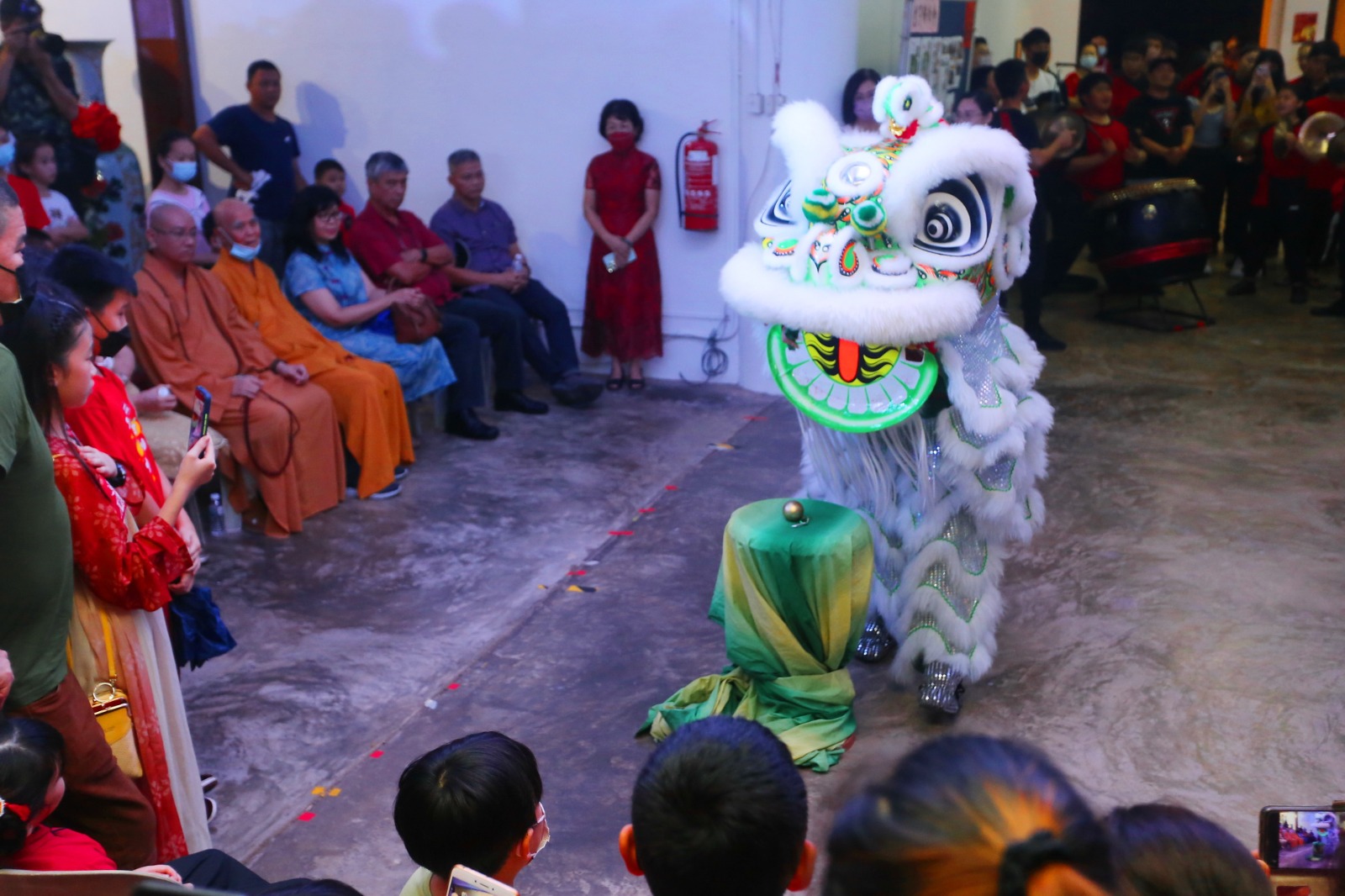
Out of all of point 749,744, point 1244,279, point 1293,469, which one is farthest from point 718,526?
point 1244,279

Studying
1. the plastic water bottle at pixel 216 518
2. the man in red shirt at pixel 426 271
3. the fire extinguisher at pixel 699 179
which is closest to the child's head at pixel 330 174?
the man in red shirt at pixel 426 271

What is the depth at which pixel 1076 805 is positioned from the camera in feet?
3.56

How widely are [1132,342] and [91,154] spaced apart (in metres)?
5.77

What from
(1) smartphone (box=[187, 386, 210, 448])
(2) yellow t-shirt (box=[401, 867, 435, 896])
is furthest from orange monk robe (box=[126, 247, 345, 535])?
(2) yellow t-shirt (box=[401, 867, 435, 896])

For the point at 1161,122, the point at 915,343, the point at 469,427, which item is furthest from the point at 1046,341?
the point at 915,343

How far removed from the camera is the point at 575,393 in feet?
21.1

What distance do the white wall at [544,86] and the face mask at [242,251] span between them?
1.96m

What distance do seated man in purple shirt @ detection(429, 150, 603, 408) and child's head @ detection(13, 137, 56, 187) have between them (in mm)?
1816

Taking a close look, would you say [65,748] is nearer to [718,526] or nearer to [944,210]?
[944,210]

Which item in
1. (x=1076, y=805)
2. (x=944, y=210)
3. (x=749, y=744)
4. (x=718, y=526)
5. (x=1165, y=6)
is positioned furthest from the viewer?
(x=1165, y=6)

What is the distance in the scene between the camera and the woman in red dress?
6.49m

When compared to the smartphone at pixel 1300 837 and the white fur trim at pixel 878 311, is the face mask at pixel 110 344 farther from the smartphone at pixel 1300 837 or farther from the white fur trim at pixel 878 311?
the smartphone at pixel 1300 837

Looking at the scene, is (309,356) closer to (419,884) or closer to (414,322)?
(414,322)

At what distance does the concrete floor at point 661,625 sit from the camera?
3.21 meters
